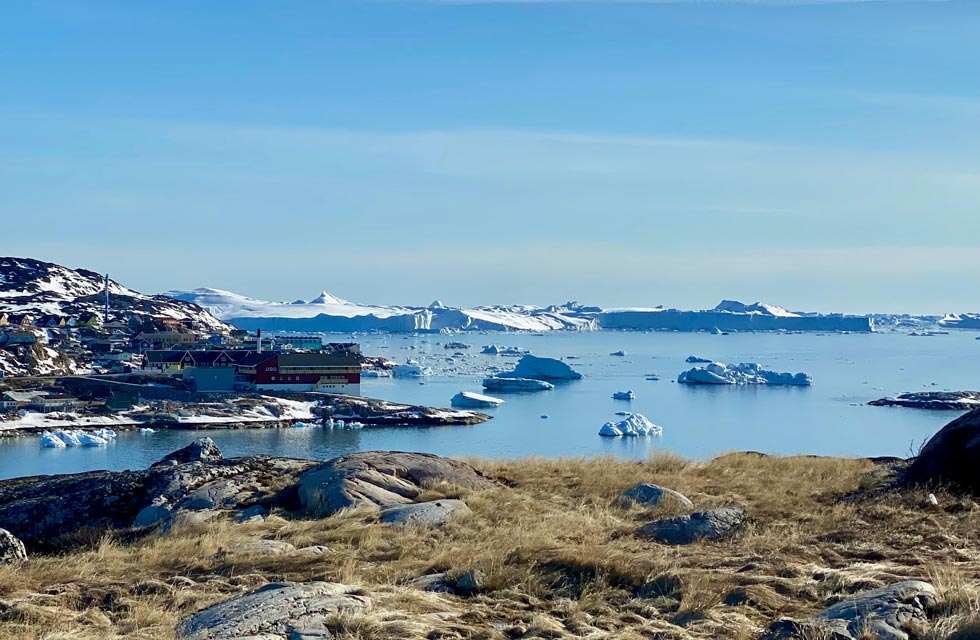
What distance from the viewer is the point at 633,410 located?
198 feet

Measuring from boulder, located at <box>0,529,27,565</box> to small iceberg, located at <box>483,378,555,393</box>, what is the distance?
2624 inches

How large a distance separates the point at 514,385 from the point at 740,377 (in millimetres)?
18775

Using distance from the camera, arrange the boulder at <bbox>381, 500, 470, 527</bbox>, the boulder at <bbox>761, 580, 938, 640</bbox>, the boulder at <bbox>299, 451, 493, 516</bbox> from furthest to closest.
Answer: the boulder at <bbox>299, 451, 493, 516</bbox> < the boulder at <bbox>381, 500, 470, 527</bbox> < the boulder at <bbox>761, 580, 938, 640</bbox>

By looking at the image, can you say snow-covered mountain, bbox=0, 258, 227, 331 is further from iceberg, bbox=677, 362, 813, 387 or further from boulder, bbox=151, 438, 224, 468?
boulder, bbox=151, 438, 224, 468

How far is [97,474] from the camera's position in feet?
36.6

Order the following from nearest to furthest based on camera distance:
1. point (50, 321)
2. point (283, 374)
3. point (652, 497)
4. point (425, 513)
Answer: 1. point (425, 513)
2. point (652, 497)
3. point (283, 374)
4. point (50, 321)

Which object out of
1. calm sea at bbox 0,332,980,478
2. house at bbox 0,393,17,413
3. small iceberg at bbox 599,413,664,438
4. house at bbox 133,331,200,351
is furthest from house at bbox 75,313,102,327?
small iceberg at bbox 599,413,664,438

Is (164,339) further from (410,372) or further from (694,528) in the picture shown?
(694,528)

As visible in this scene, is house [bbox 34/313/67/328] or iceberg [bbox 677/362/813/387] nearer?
iceberg [bbox 677/362/813/387]

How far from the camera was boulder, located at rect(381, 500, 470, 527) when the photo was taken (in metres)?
8.08

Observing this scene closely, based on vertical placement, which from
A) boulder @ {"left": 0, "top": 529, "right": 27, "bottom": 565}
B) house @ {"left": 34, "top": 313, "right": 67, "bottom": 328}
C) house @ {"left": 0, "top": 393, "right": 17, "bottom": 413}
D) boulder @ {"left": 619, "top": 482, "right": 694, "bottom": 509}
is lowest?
house @ {"left": 0, "top": 393, "right": 17, "bottom": 413}

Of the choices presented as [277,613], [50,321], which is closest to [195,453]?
[277,613]

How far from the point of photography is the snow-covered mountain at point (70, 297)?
339 ft

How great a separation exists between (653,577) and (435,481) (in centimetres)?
424
